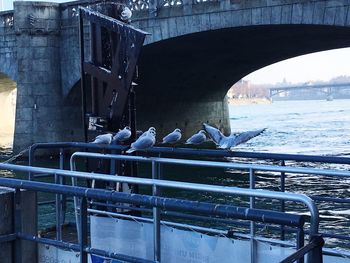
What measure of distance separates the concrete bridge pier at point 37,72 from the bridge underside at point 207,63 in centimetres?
410

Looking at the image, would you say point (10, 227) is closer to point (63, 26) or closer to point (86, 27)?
point (86, 27)

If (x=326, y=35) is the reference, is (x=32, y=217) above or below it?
below

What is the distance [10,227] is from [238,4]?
1601cm

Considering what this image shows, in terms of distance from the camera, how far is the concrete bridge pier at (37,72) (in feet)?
85.0

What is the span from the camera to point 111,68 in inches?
358

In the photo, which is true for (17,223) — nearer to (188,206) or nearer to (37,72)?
(188,206)

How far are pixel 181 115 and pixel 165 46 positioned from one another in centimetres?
1270

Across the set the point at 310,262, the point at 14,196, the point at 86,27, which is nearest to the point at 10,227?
the point at 14,196

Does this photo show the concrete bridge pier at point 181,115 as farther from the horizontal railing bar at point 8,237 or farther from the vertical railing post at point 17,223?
the horizontal railing bar at point 8,237

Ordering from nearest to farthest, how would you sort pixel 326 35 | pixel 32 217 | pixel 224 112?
pixel 32 217, pixel 326 35, pixel 224 112

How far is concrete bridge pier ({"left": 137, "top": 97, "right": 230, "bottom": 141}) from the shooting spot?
34094 mm

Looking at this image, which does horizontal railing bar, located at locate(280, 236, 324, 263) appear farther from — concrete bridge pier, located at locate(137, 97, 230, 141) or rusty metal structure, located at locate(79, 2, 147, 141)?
concrete bridge pier, located at locate(137, 97, 230, 141)

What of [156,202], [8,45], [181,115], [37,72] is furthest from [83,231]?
[181,115]

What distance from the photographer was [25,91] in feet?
86.5
